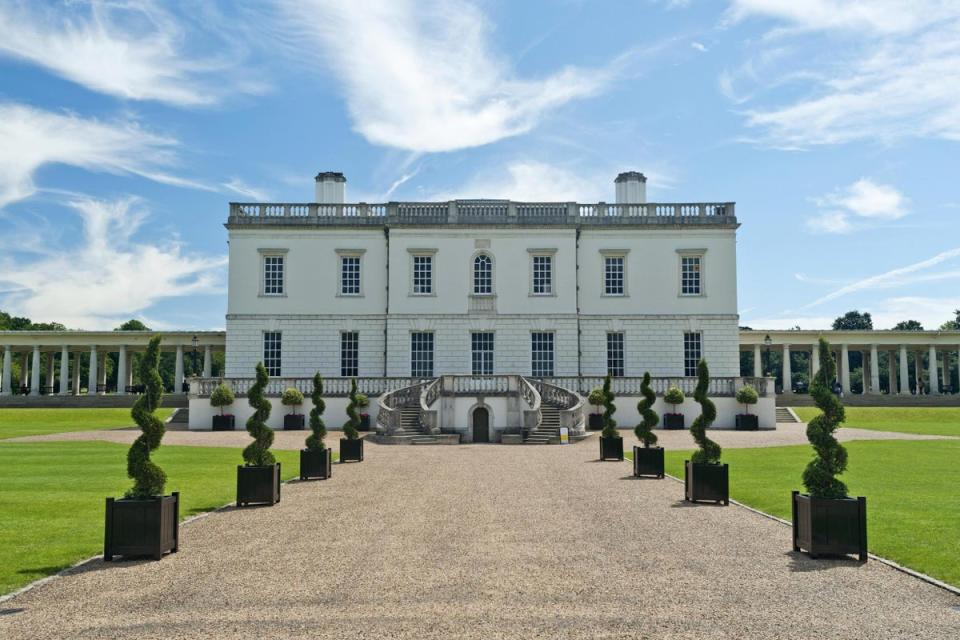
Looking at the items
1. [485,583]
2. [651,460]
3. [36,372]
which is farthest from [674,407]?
[36,372]

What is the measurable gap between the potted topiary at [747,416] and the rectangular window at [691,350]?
4698mm

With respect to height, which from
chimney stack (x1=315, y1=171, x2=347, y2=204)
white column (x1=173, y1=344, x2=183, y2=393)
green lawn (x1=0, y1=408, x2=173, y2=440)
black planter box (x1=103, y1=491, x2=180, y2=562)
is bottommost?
green lawn (x1=0, y1=408, x2=173, y2=440)

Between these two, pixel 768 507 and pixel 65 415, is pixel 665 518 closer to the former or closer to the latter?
pixel 768 507

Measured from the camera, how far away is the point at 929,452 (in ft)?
80.7

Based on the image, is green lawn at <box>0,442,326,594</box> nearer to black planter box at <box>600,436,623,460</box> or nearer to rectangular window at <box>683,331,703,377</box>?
black planter box at <box>600,436,623,460</box>

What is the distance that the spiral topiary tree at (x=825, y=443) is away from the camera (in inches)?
423

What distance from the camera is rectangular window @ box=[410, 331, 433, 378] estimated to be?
1688 inches

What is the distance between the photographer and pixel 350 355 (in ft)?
142

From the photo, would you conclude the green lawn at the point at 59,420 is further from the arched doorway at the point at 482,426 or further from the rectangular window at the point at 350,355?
the arched doorway at the point at 482,426

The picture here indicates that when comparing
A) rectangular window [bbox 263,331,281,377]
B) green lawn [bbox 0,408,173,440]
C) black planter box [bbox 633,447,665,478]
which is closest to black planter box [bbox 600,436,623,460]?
black planter box [bbox 633,447,665,478]

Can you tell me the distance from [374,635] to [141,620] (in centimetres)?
240

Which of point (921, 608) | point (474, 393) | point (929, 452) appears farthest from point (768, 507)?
point (474, 393)

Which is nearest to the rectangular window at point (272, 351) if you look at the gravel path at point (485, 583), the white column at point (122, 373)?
the white column at point (122, 373)

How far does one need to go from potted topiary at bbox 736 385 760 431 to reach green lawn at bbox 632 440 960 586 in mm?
9199
